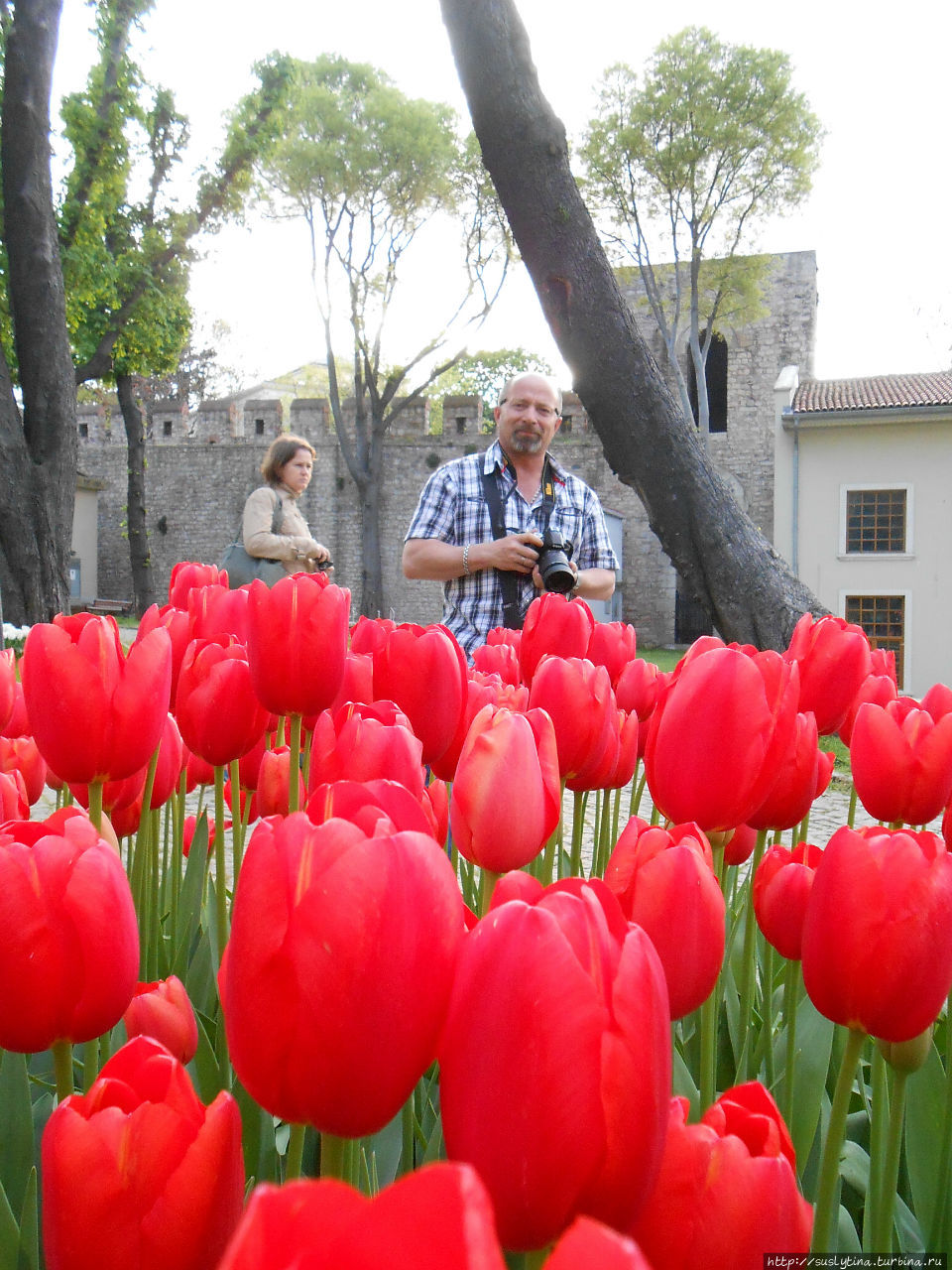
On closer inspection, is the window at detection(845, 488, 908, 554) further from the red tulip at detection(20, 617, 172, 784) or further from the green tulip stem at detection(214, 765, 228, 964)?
the red tulip at detection(20, 617, 172, 784)

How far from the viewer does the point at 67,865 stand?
0.46 m

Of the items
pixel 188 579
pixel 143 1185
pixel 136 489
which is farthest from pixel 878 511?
pixel 143 1185

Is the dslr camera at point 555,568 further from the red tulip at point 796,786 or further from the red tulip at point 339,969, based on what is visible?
the red tulip at point 339,969

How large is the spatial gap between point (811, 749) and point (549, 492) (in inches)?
96.6

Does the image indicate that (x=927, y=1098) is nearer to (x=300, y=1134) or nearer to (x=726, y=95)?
(x=300, y=1134)

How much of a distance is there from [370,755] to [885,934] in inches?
11.0

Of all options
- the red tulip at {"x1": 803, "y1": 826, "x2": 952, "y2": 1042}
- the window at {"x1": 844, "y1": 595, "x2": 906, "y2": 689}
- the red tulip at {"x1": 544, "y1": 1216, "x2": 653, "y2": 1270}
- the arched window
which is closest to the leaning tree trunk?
the red tulip at {"x1": 803, "y1": 826, "x2": 952, "y2": 1042}

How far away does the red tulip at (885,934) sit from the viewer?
0.46 metres

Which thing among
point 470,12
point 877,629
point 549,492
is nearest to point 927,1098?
point 549,492

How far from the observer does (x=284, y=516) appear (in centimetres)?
434

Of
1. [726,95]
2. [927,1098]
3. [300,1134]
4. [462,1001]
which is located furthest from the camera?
[726,95]

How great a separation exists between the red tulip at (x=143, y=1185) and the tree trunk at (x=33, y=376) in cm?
549

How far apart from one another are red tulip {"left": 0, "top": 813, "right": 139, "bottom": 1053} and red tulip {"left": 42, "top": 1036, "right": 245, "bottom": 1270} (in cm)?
14

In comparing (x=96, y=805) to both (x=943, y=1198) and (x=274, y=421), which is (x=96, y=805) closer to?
(x=943, y=1198)
